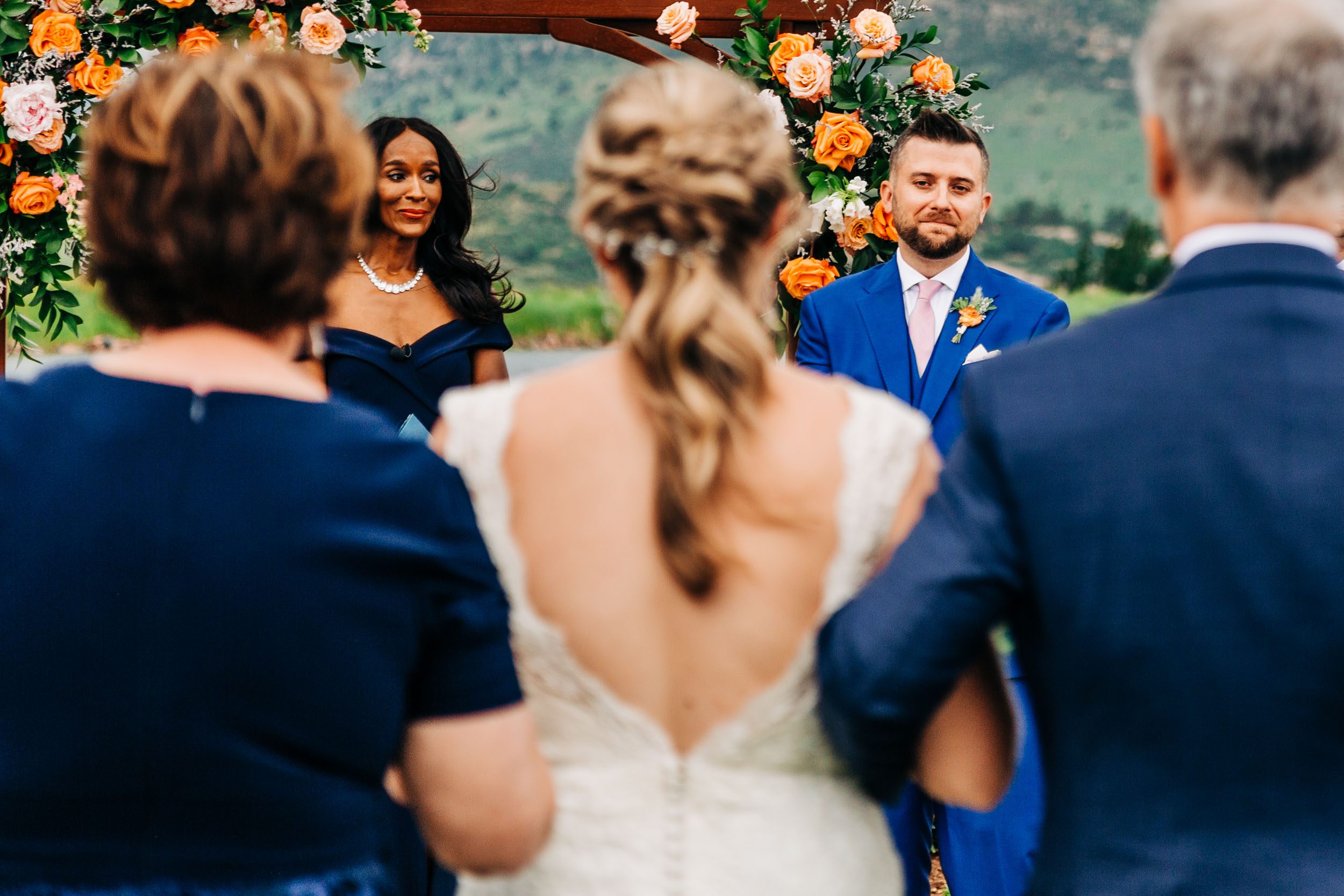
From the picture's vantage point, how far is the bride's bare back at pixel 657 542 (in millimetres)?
1624

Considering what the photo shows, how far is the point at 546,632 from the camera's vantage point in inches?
66.3

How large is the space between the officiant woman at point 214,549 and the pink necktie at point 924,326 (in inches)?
109

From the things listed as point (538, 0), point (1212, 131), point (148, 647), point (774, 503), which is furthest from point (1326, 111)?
point (538, 0)

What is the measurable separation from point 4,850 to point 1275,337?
1531 mm

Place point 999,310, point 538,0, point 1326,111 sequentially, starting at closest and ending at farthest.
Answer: point 1326,111 < point 999,310 < point 538,0

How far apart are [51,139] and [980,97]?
1047cm

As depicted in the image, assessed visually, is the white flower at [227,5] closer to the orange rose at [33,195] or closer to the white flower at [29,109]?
the white flower at [29,109]

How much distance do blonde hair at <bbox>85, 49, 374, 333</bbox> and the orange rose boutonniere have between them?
2.80 meters

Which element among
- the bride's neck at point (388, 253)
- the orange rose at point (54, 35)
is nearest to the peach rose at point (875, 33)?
the bride's neck at point (388, 253)

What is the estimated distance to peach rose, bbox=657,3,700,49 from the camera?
5090 millimetres

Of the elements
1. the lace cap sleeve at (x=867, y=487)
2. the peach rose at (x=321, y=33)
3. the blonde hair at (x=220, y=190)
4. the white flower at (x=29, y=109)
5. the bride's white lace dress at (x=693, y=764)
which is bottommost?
the bride's white lace dress at (x=693, y=764)

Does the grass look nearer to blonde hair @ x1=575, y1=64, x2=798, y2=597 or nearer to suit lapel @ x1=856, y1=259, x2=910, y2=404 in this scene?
suit lapel @ x1=856, y1=259, x2=910, y2=404

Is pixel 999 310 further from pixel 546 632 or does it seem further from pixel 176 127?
pixel 176 127

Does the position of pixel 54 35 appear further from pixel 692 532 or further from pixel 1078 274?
pixel 1078 274
